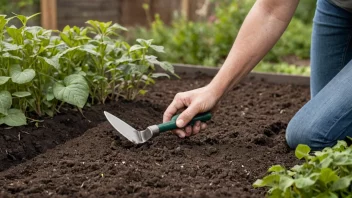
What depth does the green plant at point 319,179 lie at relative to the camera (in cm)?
193

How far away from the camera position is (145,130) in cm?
269

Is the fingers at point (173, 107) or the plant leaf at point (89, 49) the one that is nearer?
the fingers at point (173, 107)

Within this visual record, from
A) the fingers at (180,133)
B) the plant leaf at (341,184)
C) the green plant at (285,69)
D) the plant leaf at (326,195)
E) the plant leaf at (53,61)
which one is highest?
the plant leaf at (53,61)

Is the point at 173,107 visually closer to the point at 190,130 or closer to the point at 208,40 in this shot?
the point at 190,130

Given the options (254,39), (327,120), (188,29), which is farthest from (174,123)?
(188,29)

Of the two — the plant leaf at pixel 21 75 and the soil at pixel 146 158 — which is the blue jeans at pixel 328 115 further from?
the plant leaf at pixel 21 75

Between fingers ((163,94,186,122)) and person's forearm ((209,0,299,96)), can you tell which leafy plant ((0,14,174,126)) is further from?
person's forearm ((209,0,299,96))

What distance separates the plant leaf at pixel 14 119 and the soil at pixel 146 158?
5 centimetres

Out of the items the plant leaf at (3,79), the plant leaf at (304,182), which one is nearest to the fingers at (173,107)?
the plant leaf at (3,79)

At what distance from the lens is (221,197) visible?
2.11m

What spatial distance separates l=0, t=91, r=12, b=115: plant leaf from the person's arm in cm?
72

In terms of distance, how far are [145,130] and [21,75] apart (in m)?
0.64

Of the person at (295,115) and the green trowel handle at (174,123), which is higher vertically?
the person at (295,115)

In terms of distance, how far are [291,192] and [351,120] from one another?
2.49ft
